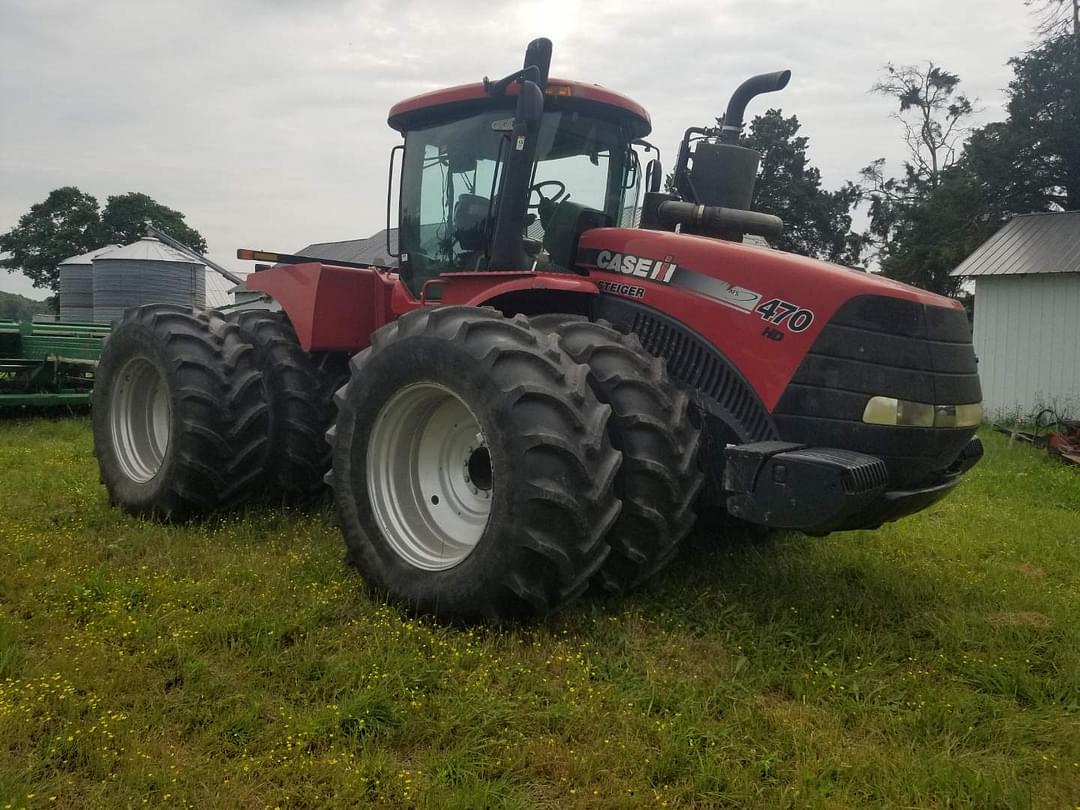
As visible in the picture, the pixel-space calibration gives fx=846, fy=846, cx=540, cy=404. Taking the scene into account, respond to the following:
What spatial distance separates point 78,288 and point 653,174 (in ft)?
85.8

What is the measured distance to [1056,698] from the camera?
3.01 metres

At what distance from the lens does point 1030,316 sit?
46.1 ft

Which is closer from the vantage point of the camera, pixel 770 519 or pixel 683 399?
pixel 770 519

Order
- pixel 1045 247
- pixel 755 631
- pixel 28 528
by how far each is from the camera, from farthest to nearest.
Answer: pixel 1045 247 → pixel 28 528 → pixel 755 631

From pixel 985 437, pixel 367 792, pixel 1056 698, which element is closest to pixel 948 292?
pixel 985 437

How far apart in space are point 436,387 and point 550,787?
172cm

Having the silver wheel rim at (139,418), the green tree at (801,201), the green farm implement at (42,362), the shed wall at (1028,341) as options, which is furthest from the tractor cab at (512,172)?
the green tree at (801,201)

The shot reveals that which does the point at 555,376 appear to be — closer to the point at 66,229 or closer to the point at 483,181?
the point at 483,181

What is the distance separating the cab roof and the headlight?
2232 millimetres

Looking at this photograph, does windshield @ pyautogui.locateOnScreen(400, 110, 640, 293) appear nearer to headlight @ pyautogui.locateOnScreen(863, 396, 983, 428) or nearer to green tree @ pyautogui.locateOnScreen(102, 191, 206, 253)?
headlight @ pyautogui.locateOnScreen(863, 396, 983, 428)

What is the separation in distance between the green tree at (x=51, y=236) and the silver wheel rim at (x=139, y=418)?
51.6 m

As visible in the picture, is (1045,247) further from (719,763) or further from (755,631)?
(719,763)

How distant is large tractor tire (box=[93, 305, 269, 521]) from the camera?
4.67 m

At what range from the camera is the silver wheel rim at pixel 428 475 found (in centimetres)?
372
